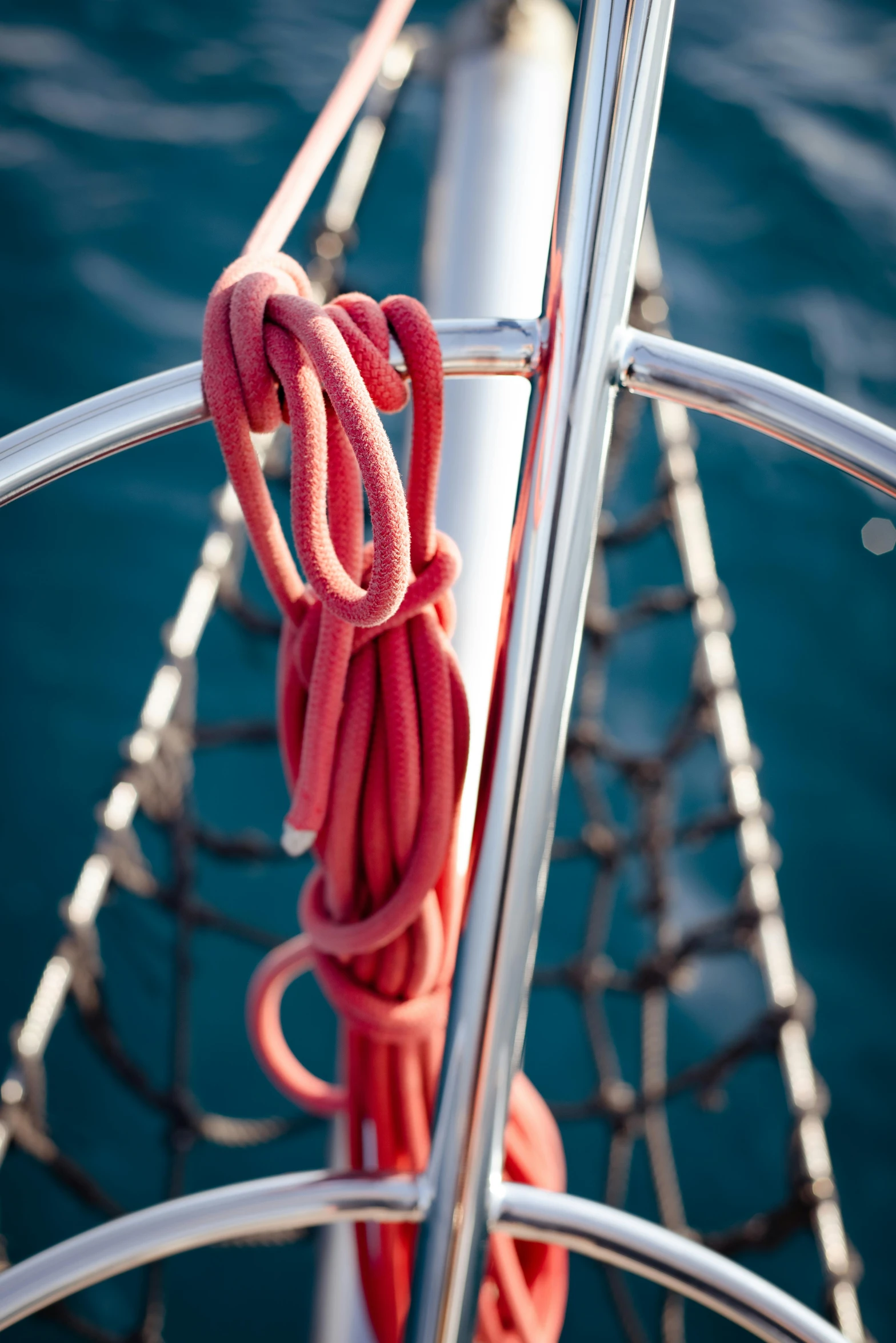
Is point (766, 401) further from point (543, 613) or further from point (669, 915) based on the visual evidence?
point (669, 915)

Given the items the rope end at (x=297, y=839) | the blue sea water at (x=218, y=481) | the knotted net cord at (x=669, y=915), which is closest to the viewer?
the rope end at (x=297, y=839)

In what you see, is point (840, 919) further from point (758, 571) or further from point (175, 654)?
point (175, 654)

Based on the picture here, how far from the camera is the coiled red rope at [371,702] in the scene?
0.55m

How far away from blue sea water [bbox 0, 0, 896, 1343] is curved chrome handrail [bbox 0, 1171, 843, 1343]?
5.25 feet

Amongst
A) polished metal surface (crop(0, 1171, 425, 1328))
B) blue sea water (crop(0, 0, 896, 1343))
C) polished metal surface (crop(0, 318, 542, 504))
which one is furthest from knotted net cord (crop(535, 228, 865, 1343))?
polished metal surface (crop(0, 318, 542, 504))

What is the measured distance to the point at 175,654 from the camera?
1.88 m

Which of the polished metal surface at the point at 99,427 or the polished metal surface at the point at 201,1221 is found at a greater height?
the polished metal surface at the point at 99,427

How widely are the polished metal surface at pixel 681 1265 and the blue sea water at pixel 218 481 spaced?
161 centimetres

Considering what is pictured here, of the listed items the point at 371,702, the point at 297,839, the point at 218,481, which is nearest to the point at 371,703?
the point at 371,702

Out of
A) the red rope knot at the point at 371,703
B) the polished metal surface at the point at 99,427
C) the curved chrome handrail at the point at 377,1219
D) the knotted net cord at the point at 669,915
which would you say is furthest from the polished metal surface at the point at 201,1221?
the knotted net cord at the point at 669,915

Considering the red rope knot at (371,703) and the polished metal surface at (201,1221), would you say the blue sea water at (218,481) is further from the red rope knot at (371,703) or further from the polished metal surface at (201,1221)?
the polished metal surface at (201,1221)

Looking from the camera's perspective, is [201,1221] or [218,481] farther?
[218,481]

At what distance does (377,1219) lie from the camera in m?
0.67

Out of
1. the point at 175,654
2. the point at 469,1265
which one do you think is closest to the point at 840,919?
the point at 175,654
